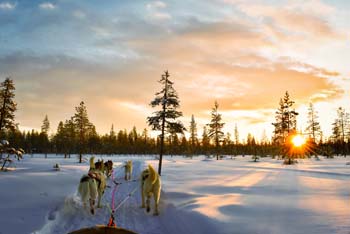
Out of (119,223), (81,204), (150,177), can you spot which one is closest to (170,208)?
(150,177)

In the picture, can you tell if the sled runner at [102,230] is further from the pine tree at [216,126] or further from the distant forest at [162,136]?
the pine tree at [216,126]

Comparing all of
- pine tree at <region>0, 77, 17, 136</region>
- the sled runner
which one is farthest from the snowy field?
pine tree at <region>0, 77, 17, 136</region>

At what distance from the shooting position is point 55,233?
22.4ft

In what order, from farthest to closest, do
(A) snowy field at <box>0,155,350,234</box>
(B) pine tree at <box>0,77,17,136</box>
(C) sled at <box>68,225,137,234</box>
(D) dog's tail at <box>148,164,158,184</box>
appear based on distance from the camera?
(B) pine tree at <box>0,77,17,136</box>, (D) dog's tail at <box>148,164,158,184</box>, (A) snowy field at <box>0,155,350,234</box>, (C) sled at <box>68,225,137,234</box>

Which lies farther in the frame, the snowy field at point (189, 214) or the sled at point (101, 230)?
the snowy field at point (189, 214)

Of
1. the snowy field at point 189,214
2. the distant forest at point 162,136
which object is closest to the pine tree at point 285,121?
the distant forest at point 162,136

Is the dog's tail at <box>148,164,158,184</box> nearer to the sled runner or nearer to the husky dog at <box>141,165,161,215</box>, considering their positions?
the husky dog at <box>141,165,161,215</box>

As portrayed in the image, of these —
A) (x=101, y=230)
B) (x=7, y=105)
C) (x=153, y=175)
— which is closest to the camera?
(x=101, y=230)

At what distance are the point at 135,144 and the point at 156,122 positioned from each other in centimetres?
8604

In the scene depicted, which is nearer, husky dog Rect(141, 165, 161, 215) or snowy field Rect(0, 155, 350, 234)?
snowy field Rect(0, 155, 350, 234)

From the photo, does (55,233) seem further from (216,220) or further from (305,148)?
(305,148)

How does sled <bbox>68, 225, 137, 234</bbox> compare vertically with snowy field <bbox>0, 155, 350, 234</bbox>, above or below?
above

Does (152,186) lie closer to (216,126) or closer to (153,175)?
(153,175)

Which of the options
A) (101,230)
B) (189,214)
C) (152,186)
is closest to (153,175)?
(152,186)
